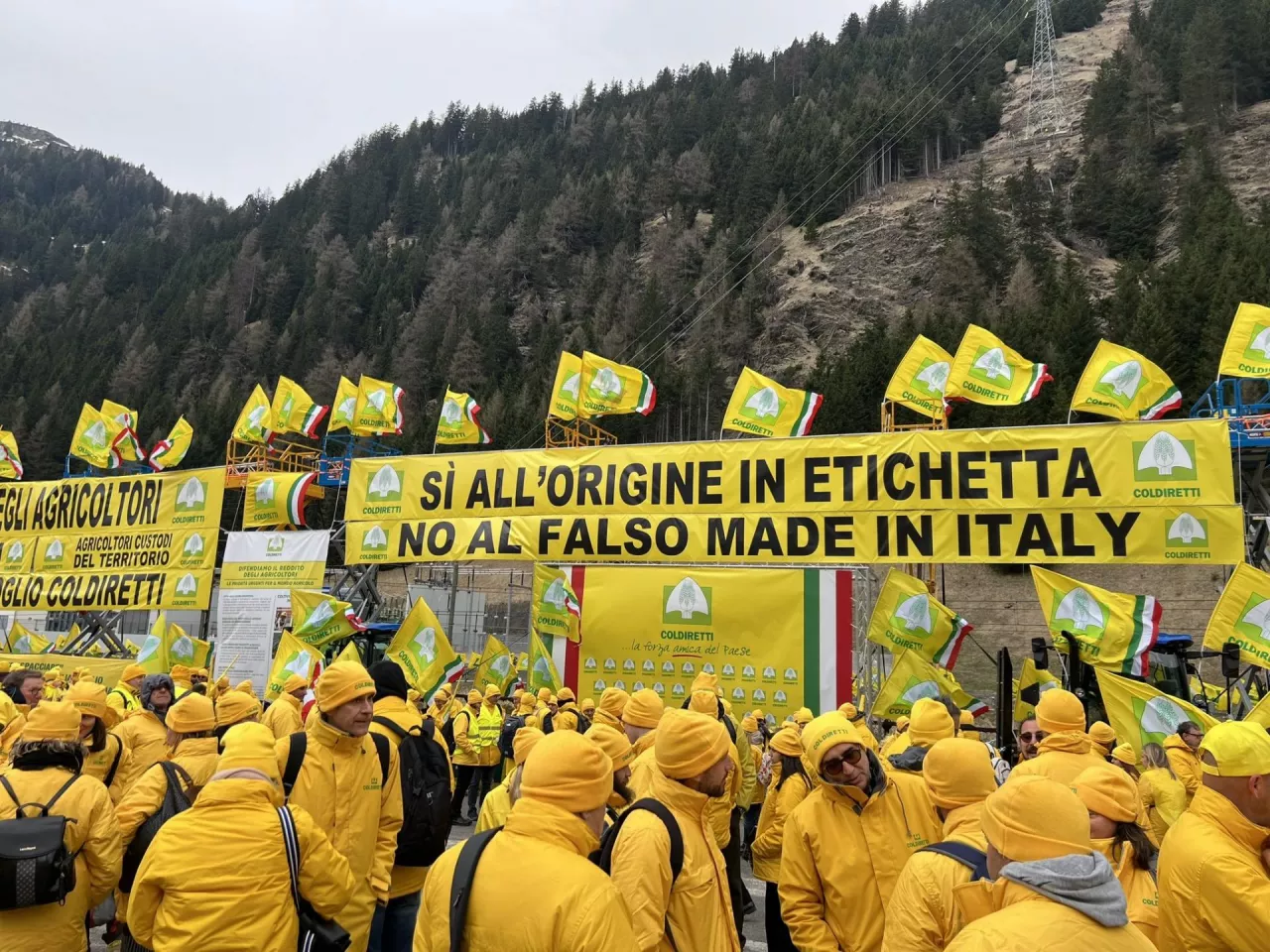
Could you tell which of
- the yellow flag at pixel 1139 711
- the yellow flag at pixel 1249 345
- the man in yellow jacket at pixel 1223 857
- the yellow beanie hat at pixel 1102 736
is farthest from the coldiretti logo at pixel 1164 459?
the man in yellow jacket at pixel 1223 857

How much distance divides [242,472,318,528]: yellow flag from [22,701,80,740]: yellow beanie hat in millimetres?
12895

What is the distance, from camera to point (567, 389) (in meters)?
16.2

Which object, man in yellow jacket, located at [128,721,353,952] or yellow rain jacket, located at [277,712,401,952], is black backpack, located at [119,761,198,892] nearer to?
yellow rain jacket, located at [277,712,401,952]

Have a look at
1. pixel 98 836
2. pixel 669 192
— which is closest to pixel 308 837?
pixel 98 836

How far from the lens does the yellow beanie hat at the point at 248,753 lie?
3.04m

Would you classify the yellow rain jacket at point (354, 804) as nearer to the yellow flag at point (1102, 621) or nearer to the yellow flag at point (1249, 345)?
the yellow flag at point (1102, 621)

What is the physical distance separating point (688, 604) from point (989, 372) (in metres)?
6.74

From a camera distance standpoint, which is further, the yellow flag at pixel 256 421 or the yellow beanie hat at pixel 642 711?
the yellow flag at pixel 256 421

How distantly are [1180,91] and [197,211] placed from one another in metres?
112

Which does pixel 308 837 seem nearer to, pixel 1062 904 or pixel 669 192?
pixel 1062 904

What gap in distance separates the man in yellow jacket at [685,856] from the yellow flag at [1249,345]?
1127cm

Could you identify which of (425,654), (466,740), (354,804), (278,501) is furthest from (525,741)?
(278,501)

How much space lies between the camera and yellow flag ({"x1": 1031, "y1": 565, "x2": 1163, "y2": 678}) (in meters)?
8.08

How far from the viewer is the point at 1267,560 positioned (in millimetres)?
10266
